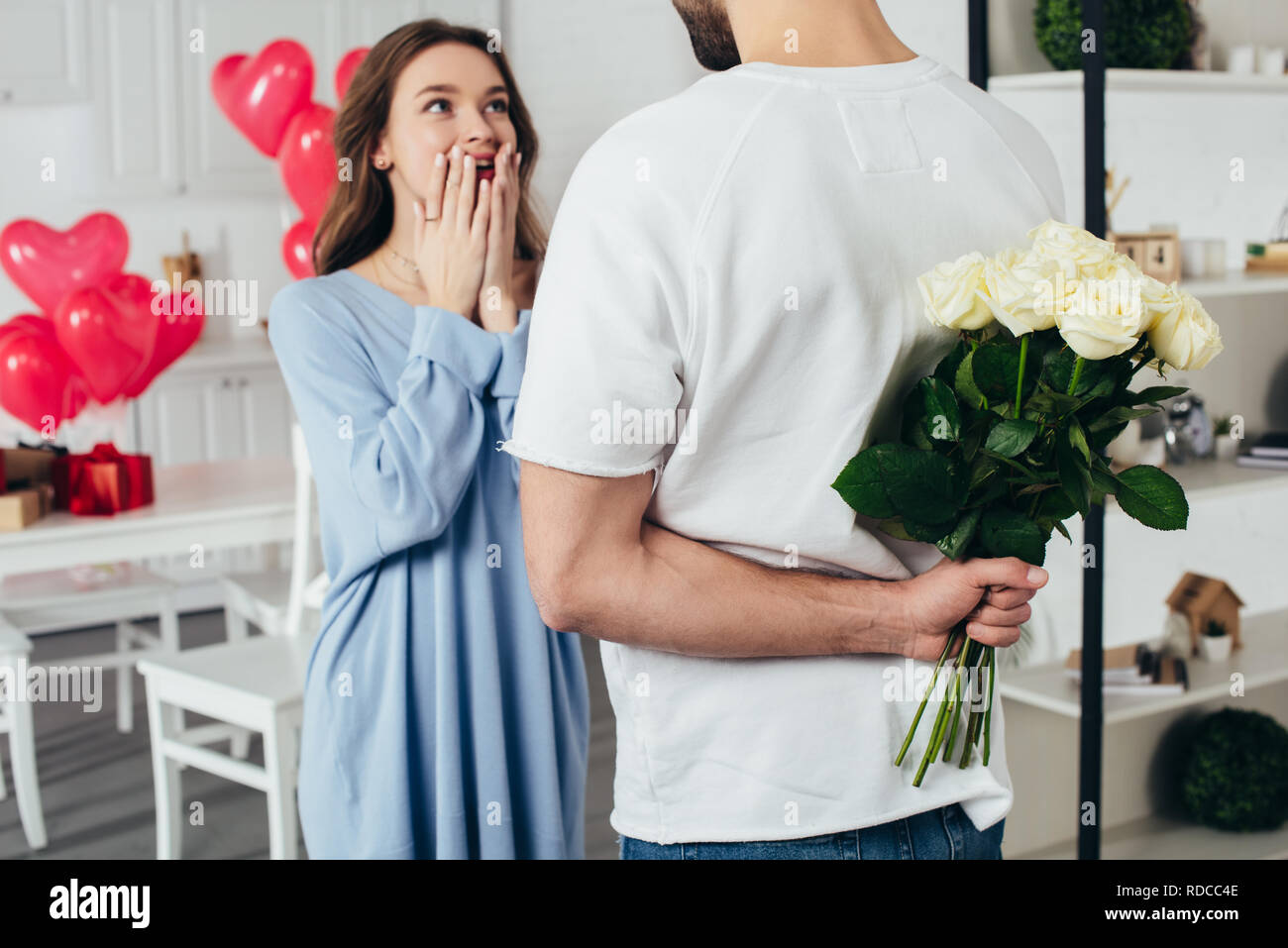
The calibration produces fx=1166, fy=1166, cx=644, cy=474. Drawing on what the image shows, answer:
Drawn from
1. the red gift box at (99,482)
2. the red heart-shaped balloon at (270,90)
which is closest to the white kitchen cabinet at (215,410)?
the red heart-shaped balloon at (270,90)

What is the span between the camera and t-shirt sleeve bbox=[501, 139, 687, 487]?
753mm

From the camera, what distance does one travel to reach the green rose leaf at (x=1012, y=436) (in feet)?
2.67

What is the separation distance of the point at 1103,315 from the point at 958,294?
94 mm

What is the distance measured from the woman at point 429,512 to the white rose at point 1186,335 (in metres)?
0.77

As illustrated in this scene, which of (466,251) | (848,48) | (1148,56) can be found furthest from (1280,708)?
(848,48)

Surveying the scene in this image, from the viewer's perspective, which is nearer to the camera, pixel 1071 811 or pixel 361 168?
pixel 361 168

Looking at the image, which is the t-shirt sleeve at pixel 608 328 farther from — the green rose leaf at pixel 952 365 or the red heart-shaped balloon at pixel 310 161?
the red heart-shaped balloon at pixel 310 161

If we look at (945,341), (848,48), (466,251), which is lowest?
(945,341)

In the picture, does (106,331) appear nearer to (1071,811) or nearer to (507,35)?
(1071,811)

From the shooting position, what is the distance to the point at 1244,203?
2.60 m

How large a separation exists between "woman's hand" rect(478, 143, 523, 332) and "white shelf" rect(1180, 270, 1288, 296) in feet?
4.18

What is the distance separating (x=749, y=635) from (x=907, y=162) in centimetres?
35

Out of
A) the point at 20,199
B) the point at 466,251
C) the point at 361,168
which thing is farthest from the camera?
the point at 20,199

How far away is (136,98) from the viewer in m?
4.61
